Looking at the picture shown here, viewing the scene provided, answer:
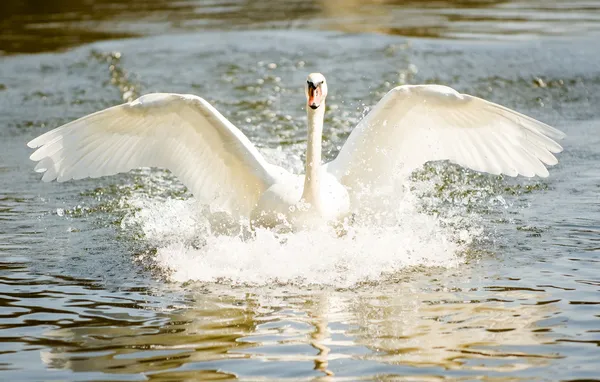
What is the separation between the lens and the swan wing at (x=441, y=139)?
8.69m

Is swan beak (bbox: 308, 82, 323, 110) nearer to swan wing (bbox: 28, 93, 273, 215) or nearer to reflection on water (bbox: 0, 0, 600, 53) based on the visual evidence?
swan wing (bbox: 28, 93, 273, 215)

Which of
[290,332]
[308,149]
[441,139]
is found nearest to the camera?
[290,332]

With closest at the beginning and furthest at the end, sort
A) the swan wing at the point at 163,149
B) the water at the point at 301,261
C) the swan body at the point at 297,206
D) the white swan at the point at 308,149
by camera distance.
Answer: the water at the point at 301,261
the swan body at the point at 297,206
the white swan at the point at 308,149
the swan wing at the point at 163,149

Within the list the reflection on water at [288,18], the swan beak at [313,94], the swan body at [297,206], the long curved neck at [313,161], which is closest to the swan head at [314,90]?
the swan beak at [313,94]

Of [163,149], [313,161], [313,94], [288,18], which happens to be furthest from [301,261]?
[288,18]

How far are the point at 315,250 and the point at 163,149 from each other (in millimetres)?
1675

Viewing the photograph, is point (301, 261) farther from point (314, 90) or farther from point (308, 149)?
point (314, 90)

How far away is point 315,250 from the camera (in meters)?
8.42

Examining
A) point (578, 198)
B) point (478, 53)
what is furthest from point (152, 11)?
point (578, 198)

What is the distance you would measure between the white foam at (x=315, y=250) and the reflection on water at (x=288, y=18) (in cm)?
1102

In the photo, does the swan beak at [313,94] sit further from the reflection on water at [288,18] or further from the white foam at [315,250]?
the reflection on water at [288,18]

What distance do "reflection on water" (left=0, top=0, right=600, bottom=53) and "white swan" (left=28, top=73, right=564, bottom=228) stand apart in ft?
36.3

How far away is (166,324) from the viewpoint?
23.5 feet

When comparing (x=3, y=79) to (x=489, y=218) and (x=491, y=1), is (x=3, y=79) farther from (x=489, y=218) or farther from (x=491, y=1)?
(x=491, y=1)
